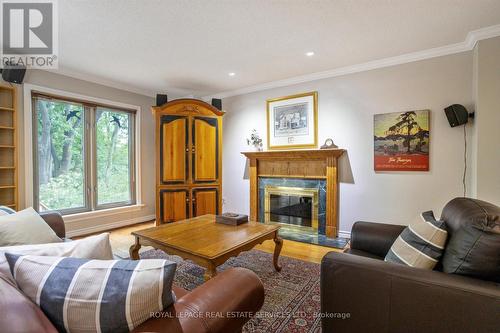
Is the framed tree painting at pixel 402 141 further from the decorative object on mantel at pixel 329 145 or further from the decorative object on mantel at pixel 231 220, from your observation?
the decorative object on mantel at pixel 231 220

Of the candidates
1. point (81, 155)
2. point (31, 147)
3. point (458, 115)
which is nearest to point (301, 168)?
point (458, 115)

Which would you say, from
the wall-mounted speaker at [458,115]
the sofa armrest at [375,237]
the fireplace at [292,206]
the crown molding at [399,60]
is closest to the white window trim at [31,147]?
the crown molding at [399,60]

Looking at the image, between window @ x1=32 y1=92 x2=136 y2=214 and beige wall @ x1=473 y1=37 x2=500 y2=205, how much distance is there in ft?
16.1

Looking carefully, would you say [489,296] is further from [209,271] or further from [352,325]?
[209,271]

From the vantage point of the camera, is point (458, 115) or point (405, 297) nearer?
point (405, 297)

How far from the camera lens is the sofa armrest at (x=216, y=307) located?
781 mm

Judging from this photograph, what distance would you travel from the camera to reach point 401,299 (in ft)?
3.74

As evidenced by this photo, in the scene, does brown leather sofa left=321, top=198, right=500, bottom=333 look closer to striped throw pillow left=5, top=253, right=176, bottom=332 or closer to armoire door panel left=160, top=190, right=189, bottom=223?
striped throw pillow left=5, top=253, right=176, bottom=332

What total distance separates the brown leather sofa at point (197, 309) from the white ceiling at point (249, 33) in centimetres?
215

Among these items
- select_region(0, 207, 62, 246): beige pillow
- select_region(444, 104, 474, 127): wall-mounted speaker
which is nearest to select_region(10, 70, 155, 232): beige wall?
select_region(0, 207, 62, 246): beige pillow

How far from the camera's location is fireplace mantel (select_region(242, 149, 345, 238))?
3559 mm

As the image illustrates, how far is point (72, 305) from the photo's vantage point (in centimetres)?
73

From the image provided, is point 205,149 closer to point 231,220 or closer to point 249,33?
point 231,220

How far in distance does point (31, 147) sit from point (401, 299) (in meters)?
4.29
